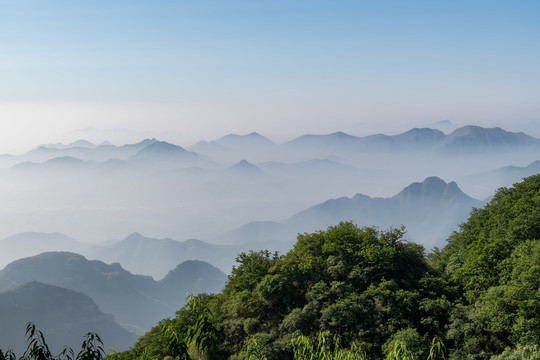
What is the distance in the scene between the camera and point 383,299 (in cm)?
3061

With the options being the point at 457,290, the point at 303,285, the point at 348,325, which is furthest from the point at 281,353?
the point at 457,290

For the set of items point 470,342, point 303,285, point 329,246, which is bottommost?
point 470,342

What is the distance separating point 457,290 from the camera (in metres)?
31.7

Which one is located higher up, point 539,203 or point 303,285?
point 539,203

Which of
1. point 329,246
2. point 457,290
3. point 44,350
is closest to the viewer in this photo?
point 44,350

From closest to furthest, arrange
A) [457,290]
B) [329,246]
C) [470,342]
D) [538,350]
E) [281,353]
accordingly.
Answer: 1. [538,350]
2. [470,342]
3. [281,353]
4. [457,290]
5. [329,246]

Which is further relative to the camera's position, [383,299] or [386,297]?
[386,297]

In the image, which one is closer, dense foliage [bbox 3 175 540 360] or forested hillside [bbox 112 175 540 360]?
dense foliage [bbox 3 175 540 360]

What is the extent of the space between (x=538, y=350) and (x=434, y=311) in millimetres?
7652

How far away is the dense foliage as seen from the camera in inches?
1014

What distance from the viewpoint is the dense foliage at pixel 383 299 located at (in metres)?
25.8

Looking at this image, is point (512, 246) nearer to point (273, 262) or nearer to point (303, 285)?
point (303, 285)

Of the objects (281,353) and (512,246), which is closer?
(281,353)

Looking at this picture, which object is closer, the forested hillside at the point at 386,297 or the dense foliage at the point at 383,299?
the dense foliage at the point at 383,299
